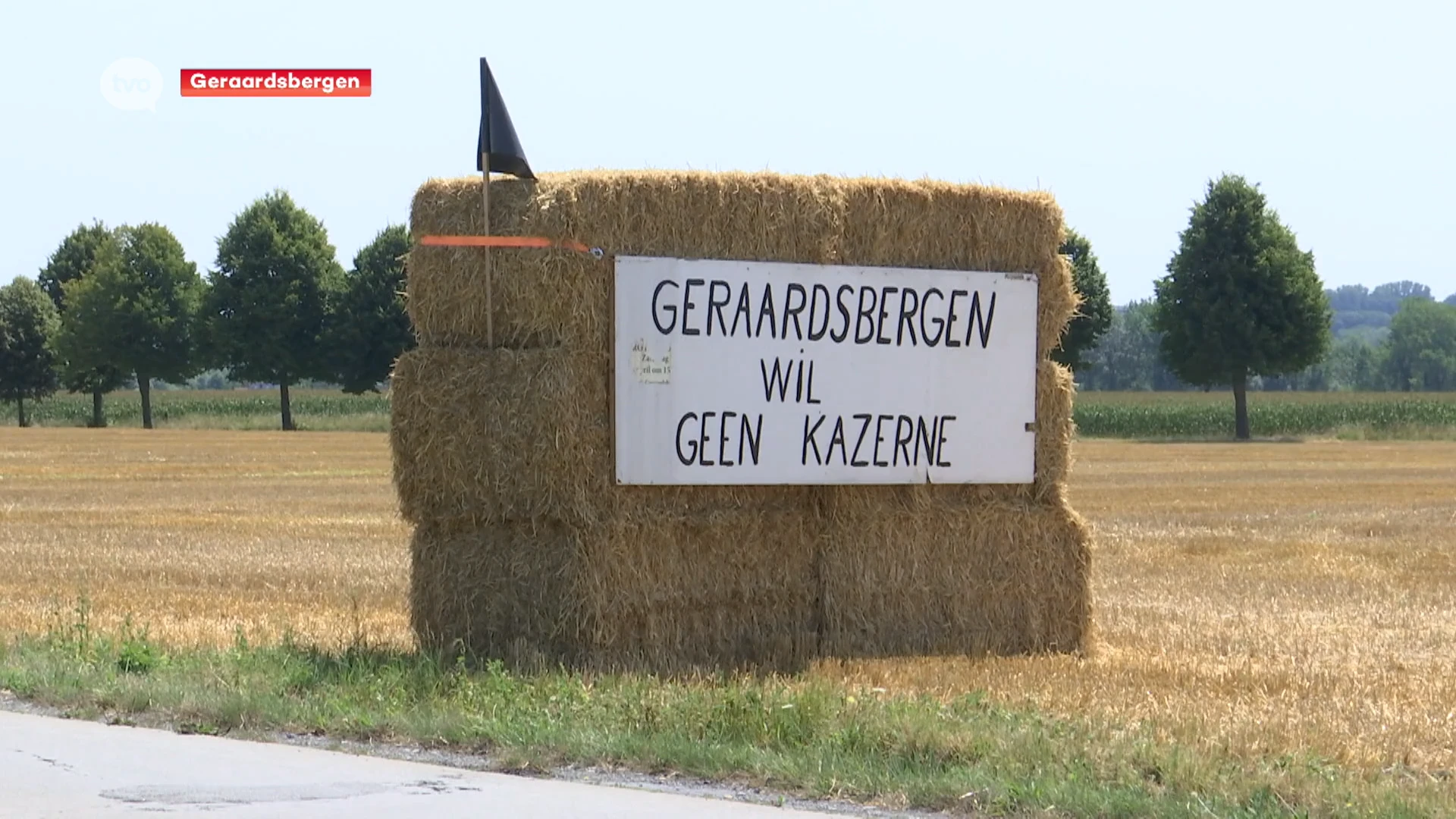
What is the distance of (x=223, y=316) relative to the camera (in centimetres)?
7681

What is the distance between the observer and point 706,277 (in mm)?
10227

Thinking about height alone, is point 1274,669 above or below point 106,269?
below

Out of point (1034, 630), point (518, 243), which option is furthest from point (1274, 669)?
point (518, 243)

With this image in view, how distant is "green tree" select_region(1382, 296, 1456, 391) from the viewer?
16425 centimetres

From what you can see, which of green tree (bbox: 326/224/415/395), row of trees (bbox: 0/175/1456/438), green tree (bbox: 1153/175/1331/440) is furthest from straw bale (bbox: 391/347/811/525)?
green tree (bbox: 326/224/415/395)

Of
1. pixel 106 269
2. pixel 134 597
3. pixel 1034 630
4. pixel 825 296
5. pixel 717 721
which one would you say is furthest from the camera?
pixel 106 269

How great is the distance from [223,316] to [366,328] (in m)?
6.57

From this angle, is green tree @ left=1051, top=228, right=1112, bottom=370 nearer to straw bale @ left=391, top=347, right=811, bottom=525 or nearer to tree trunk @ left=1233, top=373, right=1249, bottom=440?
tree trunk @ left=1233, top=373, right=1249, bottom=440

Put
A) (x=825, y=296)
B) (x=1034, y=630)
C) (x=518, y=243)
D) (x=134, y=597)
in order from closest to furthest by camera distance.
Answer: (x=518, y=243), (x=825, y=296), (x=1034, y=630), (x=134, y=597)

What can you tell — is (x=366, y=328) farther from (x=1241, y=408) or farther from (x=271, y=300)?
(x=1241, y=408)

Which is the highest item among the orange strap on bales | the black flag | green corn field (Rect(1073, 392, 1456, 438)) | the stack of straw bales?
the black flag

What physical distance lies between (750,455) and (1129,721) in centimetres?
288

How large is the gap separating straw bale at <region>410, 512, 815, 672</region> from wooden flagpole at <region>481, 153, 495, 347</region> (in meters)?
1.10

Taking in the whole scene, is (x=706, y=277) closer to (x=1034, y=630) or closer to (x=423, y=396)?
(x=423, y=396)
